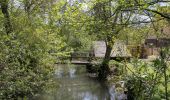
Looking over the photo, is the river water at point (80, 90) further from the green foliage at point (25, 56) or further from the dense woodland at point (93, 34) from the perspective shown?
the dense woodland at point (93, 34)

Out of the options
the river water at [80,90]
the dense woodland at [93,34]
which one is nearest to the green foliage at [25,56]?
the dense woodland at [93,34]

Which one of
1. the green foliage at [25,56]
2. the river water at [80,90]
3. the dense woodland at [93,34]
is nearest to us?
A: the dense woodland at [93,34]

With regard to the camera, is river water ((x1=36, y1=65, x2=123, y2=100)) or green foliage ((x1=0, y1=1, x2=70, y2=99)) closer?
green foliage ((x1=0, y1=1, x2=70, y2=99))

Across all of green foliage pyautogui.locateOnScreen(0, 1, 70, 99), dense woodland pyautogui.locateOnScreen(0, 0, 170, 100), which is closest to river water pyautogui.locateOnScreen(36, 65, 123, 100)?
green foliage pyautogui.locateOnScreen(0, 1, 70, 99)

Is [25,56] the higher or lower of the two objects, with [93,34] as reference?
lower

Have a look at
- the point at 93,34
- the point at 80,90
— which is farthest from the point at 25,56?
the point at 80,90

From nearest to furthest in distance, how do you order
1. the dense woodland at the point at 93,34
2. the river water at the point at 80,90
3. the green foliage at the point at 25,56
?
the dense woodland at the point at 93,34
the green foliage at the point at 25,56
the river water at the point at 80,90

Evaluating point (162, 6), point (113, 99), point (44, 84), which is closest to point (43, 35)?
point (44, 84)

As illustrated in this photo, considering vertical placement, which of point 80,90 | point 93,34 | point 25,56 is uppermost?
point 93,34

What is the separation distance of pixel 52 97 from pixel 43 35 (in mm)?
3396

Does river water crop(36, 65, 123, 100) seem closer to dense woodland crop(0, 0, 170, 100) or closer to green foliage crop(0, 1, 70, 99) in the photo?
green foliage crop(0, 1, 70, 99)

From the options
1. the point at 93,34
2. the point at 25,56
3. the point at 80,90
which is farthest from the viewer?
the point at 80,90

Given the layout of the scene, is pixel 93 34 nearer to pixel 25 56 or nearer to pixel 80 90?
pixel 25 56

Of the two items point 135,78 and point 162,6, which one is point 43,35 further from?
point 162,6
